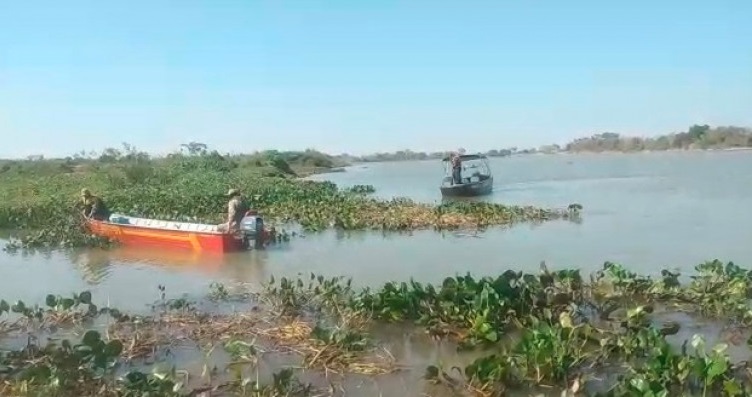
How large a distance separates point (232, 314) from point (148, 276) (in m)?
3.57

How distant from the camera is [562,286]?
25.4 feet

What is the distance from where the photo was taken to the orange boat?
40.3ft

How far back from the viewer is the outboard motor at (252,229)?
12.4 metres

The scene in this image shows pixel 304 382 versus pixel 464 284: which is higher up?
pixel 464 284

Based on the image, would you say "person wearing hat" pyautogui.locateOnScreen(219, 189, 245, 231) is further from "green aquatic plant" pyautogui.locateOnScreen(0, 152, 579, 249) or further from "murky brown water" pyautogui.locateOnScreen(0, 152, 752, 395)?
"green aquatic plant" pyautogui.locateOnScreen(0, 152, 579, 249)

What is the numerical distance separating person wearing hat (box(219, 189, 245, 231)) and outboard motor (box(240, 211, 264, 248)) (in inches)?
3.9

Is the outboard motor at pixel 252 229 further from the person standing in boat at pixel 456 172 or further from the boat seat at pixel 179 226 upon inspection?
the person standing in boat at pixel 456 172

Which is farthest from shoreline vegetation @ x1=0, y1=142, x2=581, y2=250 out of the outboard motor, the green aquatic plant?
the outboard motor

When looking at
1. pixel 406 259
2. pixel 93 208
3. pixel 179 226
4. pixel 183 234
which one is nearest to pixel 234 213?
pixel 183 234

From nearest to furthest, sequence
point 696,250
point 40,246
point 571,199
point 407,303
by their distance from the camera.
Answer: point 407,303
point 696,250
point 40,246
point 571,199

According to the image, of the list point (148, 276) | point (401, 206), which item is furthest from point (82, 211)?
point (401, 206)

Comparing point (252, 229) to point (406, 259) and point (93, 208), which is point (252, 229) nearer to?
point (406, 259)

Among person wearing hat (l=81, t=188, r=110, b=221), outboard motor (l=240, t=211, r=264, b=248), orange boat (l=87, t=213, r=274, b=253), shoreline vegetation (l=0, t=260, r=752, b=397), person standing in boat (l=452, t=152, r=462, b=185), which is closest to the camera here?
shoreline vegetation (l=0, t=260, r=752, b=397)

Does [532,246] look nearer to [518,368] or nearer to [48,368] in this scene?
[518,368]
